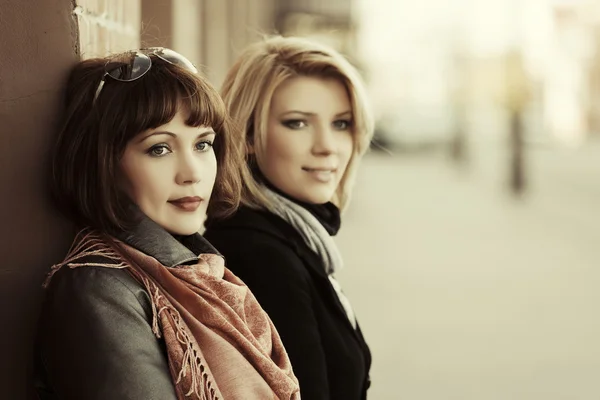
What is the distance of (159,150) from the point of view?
1740mm

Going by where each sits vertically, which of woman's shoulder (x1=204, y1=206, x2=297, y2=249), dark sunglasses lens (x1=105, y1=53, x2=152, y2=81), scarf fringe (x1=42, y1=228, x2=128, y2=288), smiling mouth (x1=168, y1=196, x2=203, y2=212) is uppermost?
dark sunglasses lens (x1=105, y1=53, x2=152, y2=81)

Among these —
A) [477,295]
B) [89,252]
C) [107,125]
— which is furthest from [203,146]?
[477,295]

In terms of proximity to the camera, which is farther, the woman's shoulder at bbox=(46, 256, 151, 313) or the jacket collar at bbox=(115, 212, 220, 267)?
the jacket collar at bbox=(115, 212, 220, 267)

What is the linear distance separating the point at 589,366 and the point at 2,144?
17.4ft

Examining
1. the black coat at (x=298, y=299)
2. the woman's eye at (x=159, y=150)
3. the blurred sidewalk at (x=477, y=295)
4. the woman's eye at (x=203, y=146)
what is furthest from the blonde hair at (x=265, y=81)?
the blurred sidewalk at (x=477, y=295)

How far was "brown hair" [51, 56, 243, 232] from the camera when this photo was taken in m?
1.67

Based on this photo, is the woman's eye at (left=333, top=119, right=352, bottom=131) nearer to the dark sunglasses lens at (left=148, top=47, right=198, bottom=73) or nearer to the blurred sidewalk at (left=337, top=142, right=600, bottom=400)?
the dark sunglasses lens at (left=148, top=47, right=198, bottom=73)

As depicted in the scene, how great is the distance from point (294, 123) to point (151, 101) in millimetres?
818

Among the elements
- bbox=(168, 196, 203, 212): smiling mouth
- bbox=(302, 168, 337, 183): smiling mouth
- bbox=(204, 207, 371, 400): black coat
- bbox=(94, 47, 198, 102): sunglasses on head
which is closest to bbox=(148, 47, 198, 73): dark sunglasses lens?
bbox=(94, 47, 198, 102): sunglasses on head

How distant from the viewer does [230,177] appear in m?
2.05

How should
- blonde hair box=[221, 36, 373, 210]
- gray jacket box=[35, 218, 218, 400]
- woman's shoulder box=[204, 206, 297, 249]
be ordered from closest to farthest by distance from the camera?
gray jacket box=[35, 218, 218, 400] → woman's shoulder box=[204, 206, 297, 249] → blonde hair box=[221, 36, 373, 210]

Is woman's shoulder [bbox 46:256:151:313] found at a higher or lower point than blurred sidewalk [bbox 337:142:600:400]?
higher

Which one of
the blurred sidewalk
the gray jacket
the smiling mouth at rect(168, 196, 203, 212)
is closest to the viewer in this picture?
the gray jacket

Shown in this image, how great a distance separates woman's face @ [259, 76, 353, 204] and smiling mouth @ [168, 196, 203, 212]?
68cm
